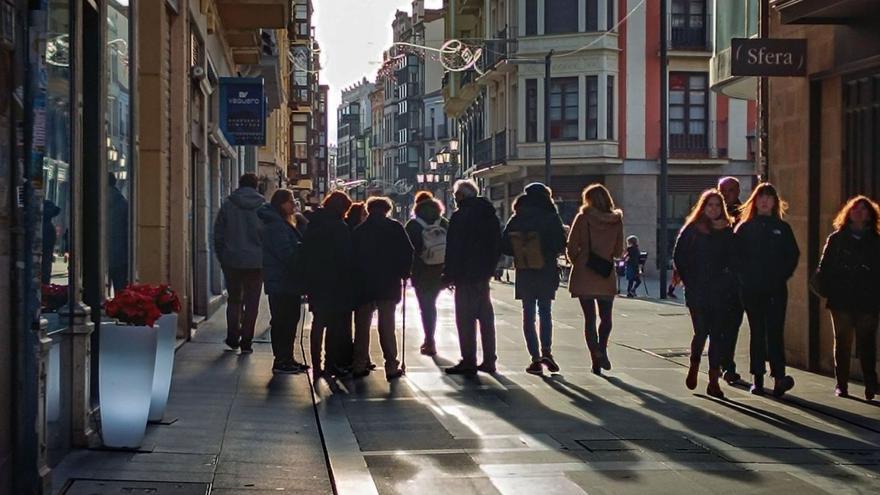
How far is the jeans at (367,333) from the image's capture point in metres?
12.4

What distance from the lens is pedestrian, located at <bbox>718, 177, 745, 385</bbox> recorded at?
1186cm

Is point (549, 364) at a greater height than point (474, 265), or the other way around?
point (474, 265)

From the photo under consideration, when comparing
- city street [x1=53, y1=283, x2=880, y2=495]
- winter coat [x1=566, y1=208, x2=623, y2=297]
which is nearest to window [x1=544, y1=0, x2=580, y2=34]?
city street [x1=53, y1=283, x2=880, y2=495]

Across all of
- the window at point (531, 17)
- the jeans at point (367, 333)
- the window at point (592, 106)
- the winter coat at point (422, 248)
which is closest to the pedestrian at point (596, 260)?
the jeans at point (367, 333)

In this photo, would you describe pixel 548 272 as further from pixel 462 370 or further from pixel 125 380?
pixel 125 380

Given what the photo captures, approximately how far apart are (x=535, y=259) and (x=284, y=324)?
251 cm

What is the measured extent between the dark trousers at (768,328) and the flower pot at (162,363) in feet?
16.8

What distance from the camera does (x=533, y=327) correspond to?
12.9 meters

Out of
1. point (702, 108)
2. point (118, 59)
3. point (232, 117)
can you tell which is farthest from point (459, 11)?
point (118, 59)

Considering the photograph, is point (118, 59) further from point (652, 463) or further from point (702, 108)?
point (702, 108)

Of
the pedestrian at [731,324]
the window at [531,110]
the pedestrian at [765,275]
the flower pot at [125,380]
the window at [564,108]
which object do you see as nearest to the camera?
the flower pot at [125,380]

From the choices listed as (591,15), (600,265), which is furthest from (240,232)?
(591,15)

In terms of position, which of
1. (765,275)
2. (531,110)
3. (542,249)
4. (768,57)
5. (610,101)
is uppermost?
(610,101)

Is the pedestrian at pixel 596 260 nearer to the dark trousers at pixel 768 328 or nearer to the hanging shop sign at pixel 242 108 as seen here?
the dark trousers at pixel 768 328
